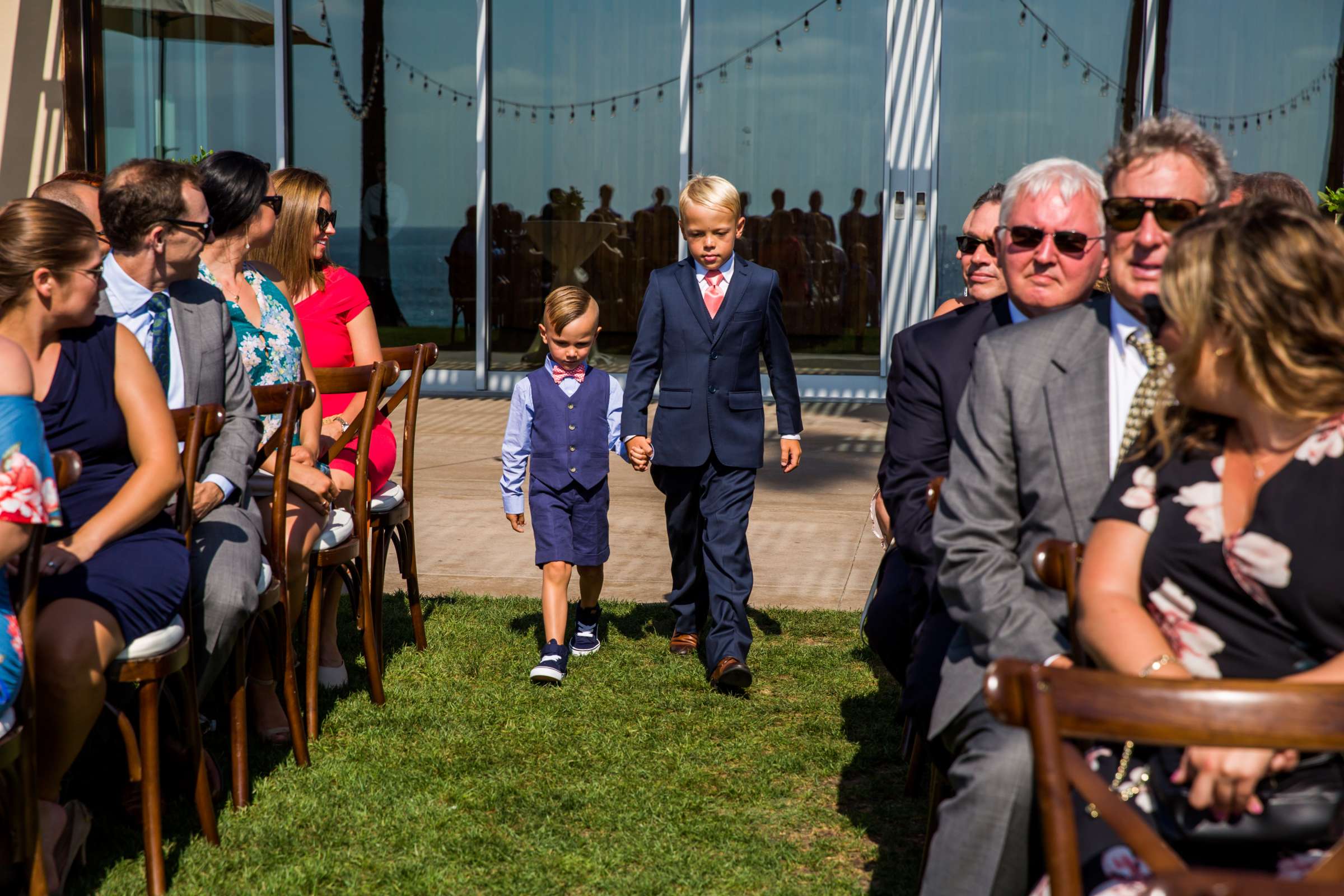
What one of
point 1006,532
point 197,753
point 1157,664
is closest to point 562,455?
point 197,753

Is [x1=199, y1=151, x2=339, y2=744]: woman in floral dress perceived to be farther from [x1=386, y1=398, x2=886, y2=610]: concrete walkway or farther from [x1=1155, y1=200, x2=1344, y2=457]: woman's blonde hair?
[x1=1155, y1=200, x2=1344, y2=457]: woman's blonde hair

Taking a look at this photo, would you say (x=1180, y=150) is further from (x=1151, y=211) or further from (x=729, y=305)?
(x=729, y=305)

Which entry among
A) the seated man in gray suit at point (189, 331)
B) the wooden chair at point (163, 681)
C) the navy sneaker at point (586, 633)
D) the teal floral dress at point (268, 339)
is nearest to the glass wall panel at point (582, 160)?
the navy sneaker at point (586, 633)

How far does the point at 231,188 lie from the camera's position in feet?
13.5

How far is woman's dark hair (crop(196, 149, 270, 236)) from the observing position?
A: 4117 millimetres

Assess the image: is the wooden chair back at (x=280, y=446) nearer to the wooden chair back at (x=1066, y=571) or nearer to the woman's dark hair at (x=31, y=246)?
the woman's dark hair at (x=31, y=246)

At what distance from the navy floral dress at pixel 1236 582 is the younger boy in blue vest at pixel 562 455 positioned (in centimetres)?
283

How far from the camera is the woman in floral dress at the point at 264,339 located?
13.1ft

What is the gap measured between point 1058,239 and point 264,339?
252cm

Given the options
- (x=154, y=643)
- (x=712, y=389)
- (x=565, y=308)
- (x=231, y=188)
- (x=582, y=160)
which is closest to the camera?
(x=154, y=643)

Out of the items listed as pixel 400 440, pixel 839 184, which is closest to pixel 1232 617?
pixel 400 440

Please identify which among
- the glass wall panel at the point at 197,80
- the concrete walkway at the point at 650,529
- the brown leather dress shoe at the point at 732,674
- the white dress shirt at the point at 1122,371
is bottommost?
the concrete walkway at the point at 650,529

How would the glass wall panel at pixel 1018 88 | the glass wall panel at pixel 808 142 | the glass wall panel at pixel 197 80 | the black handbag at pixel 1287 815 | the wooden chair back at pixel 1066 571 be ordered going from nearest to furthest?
1. the black handbag at pixel 1287 815
2. the wooden chair back at pixel 1066 571
3. the glass wall panel at pixel 1018 88
4. the glass wall panel at pixel 808 142
5. the glass wall panel at pixel 197 80

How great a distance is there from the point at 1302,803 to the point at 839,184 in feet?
34.5
